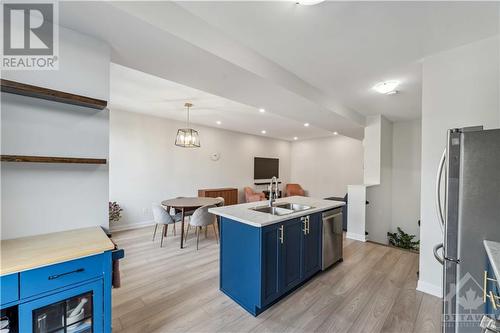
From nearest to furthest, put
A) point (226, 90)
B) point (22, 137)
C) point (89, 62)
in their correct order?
point (22, 137) < point (89, 62) < point (226, 90)

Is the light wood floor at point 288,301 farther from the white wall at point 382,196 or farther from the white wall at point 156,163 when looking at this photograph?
the white wall at point 156,163

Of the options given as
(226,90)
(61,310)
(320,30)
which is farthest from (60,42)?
(320,30)

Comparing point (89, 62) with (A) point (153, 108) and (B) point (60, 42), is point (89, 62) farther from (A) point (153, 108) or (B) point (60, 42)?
(A) point (153, 108)

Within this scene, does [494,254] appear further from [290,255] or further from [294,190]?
[294,190]

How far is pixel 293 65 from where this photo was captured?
96.5 inches

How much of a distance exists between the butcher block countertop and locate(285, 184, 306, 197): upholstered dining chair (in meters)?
7.22

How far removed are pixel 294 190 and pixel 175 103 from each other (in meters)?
5.65

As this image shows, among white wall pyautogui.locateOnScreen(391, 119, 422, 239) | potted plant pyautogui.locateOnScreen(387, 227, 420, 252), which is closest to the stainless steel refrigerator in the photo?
potted plant pyautogui.locateOnScreen(387, 227, 420, 252)

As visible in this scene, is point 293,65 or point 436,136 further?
point 293,65

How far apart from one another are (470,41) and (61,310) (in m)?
3.87

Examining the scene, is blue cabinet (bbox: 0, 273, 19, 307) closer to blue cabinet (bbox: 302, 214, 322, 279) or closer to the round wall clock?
blue cabinet (bbox: 302, 214, 322, 279)

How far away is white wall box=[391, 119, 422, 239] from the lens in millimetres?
4629

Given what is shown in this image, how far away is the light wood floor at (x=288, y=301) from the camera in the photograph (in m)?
1.82

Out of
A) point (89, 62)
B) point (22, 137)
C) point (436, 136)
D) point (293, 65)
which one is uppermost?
point (293, 65)
